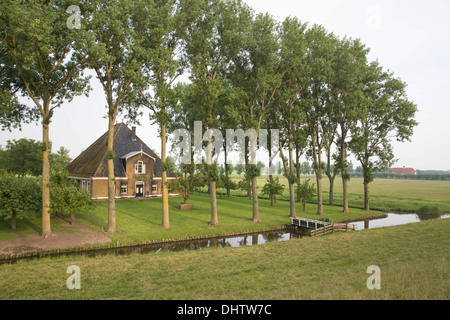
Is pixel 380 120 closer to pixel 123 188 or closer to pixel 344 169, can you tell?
pixel 344 169

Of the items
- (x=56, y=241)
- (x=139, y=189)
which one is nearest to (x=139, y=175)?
(x=139, y=189)

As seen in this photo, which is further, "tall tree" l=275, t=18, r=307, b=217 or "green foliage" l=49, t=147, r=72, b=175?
"green foliage" l=49, t=147, r=72, b=175

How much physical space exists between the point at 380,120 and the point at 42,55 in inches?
1574

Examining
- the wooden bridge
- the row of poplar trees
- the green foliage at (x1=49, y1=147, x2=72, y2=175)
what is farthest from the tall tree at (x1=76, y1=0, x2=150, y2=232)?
the green foliage at (x1=49, y1=147, x2=72, y2=175)

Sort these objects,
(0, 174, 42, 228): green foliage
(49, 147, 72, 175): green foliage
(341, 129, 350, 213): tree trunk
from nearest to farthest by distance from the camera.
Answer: (0, 174, 42, 228): green foliage < (341, 129, 350, 213): tree trunk < (49, 147, 72, 175): green foliage

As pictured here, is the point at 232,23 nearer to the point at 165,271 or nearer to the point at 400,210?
the point at 165,271

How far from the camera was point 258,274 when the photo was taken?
41.0 ft

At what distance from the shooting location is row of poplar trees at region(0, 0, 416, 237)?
2019cm

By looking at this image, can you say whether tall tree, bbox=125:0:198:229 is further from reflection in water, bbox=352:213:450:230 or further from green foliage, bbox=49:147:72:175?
green foliage, bbox=49:147:72:175

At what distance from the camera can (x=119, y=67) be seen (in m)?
24.1

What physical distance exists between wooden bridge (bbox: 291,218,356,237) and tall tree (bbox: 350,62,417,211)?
13548 mm

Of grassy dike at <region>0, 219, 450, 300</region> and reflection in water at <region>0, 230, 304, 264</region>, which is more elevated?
grassy dike at <region>0, 219, 450, 300</region>
